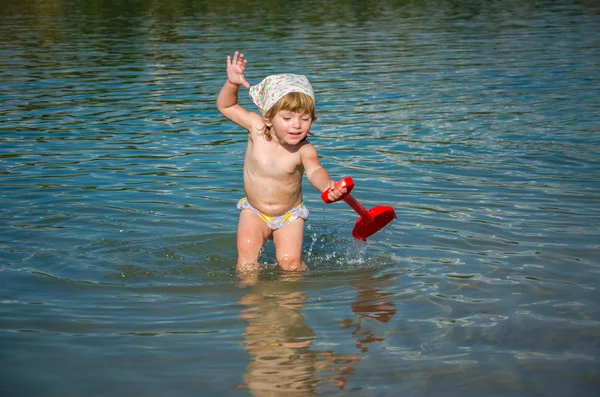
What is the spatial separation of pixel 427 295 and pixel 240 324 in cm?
127

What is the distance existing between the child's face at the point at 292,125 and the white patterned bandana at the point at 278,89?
4.4 inches

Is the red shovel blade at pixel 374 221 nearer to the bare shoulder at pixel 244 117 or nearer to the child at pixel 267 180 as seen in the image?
the child at pixel 267 180

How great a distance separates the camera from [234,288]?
579 cm

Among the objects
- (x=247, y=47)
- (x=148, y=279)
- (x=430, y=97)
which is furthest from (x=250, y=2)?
(x=148, y=279)

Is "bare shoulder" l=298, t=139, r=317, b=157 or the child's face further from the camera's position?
"bare shoulder" l=298, t=139, r=317, b=157

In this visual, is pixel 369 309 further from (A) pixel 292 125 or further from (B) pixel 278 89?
(B) pixel 278 89

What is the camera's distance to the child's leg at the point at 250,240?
6.23m

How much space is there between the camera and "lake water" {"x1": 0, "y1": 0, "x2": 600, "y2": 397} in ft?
14.5

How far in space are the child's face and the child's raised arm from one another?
458 millimetres

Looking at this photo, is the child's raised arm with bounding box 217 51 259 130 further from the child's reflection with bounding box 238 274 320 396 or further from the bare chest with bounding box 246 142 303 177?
the child's reflection with bounding box 238 274 320 396

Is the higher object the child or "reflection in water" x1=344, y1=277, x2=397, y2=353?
the child

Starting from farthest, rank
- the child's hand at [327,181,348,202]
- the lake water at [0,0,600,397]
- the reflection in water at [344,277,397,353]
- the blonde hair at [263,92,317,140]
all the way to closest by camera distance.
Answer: the blonde hair at [263,92,317,140]
the child's hand at [327,181,348,202]
the reflection in water at [344,277,397,353]
the lake water at [0,0,600,397]

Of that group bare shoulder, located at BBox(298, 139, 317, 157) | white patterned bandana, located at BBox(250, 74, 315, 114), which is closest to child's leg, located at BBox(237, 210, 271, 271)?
bare shoulder, located at BBox(298, 139, 317, 157)

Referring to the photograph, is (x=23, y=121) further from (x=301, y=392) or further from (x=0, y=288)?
(x=301, y=392)
